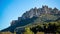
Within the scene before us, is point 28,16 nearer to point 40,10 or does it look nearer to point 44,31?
point 40,10

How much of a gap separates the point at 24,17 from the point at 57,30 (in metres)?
82.1

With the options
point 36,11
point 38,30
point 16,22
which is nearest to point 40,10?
point 36,11

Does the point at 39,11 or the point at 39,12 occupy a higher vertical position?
the point at 39,11

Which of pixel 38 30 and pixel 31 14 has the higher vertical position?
pixel 31 14

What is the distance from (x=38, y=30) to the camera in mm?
30578

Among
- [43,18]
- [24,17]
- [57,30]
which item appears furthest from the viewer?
[24,17]

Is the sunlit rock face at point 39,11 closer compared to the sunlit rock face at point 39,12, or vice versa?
the sunlit rock face at point 39,12

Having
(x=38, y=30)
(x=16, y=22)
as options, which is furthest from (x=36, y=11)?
(x=38, y=30)

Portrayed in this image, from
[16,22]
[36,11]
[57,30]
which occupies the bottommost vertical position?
[57,30]

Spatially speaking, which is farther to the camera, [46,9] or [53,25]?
[46,9]

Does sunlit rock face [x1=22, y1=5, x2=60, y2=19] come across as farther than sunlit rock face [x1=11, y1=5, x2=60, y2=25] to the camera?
Yes

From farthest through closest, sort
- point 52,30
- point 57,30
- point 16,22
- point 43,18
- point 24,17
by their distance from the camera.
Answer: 1. point 24,17
2. point 16,22
3. point 43,18
4. point 52,30
5. point 57,30

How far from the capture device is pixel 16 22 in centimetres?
10206

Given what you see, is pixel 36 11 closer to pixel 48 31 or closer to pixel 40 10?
pixel 40 10
